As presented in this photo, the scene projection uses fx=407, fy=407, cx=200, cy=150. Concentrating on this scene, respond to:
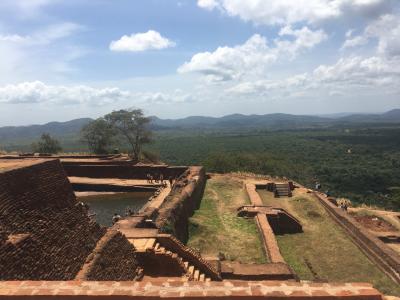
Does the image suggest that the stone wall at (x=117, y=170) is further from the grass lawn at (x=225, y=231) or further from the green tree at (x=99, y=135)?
the green tree at (x=99, y=135)

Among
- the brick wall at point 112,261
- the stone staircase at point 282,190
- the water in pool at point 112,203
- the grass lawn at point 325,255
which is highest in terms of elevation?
the brick wall at point 112,261

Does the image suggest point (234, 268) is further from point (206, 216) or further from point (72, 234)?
point (206, 216)

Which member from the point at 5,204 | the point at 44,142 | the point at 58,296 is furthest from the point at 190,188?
the point at 44,142

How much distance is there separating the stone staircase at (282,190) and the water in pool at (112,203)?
Result: 697 centimetres

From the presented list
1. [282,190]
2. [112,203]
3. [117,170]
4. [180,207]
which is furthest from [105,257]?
[117,170]

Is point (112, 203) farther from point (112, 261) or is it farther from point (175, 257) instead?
point (112, 261)

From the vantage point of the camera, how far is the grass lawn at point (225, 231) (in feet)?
43.1

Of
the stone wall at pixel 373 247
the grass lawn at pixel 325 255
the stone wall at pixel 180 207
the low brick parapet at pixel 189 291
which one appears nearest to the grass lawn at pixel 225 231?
the stone wall at pixel 180 207

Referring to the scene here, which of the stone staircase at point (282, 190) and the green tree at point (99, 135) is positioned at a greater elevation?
the green tree at point (99, 135)

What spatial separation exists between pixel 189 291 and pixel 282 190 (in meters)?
18.4

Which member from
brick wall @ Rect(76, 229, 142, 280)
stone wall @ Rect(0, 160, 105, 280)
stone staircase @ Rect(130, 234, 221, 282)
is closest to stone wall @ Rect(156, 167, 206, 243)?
stone staircase @ Rect(130, 234, 221, 282)

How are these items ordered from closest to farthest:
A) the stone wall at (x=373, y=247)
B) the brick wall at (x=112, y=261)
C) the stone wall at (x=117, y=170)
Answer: the brick wall at (x=112, y=261) < the stone wall at (x=373, y=247) < the stone wall at (x=117, y=170)

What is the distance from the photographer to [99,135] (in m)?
38.5

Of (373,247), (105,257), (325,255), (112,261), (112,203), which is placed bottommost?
(325,255)
